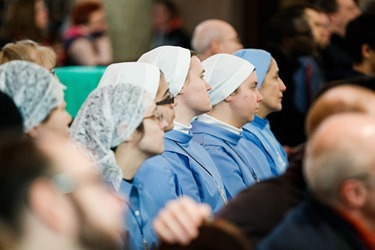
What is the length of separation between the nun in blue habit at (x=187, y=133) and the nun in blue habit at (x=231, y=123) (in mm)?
257

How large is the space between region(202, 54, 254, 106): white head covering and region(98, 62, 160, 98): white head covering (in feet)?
4.27

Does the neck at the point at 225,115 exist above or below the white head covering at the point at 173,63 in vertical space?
below

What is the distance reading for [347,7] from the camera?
1186cm

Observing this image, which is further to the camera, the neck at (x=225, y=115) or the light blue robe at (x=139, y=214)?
the neck at (x=225, y=115)

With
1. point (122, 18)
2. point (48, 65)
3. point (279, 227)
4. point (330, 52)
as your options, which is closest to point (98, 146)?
point (48, 65)

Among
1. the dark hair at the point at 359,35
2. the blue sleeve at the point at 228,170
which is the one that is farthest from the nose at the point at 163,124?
the dark hair at the point at 359,35

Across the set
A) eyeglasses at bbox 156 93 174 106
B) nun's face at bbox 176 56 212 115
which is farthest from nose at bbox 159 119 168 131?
nun's face at bbox 176 56 212 115

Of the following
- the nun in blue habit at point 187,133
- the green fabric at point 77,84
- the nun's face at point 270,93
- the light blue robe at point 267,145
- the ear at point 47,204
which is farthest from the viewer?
the green fabric at point 77,84

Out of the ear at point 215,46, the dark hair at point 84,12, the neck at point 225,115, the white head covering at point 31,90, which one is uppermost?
the white head covering at point 31,90

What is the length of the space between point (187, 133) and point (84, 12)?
224 inches

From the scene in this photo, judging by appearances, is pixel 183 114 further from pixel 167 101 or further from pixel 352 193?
pixel 352 193

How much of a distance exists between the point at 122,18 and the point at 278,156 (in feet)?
13.9

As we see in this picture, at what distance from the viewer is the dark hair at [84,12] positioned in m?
12.4

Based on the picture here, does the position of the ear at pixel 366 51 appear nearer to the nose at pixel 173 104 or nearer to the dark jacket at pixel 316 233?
the nose at pixel 173 104
